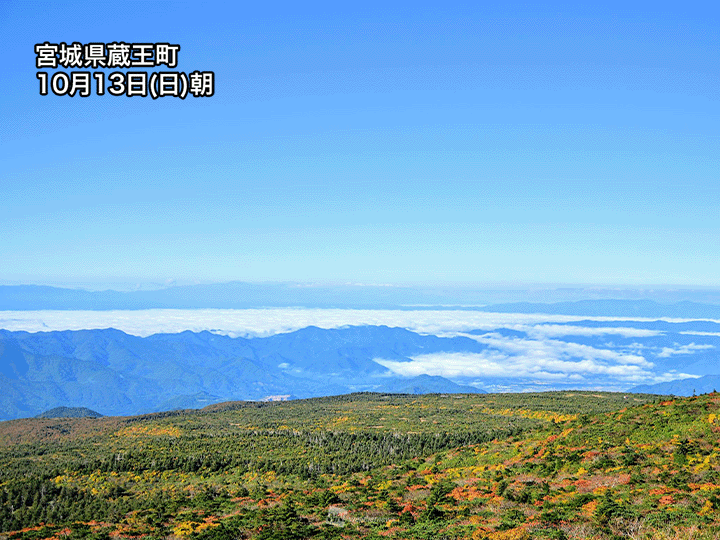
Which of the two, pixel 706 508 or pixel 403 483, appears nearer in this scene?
pixel 706 508

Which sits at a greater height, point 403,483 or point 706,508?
point 706,508

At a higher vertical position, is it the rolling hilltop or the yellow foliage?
the yellow foliage

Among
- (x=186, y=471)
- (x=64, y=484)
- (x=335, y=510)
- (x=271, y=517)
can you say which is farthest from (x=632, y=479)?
(x=64, y=484)

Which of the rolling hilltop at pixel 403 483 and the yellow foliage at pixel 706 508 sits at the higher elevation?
the yellow foliage at pixel 706 508

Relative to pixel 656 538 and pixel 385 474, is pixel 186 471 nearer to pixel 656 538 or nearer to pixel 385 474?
pixel 385 474

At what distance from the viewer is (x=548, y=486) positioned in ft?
107

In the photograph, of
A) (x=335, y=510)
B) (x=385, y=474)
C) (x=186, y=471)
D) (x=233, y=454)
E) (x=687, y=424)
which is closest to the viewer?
(x=335, y=510)

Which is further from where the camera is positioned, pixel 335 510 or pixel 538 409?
pixel 538 409

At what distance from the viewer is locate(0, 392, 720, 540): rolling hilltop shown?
2556 cm

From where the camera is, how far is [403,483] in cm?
4306

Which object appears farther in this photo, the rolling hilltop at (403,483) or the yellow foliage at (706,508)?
the rolling hilltop at (403,483)

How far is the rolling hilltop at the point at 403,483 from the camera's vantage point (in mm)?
25562

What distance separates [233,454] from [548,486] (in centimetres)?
5537

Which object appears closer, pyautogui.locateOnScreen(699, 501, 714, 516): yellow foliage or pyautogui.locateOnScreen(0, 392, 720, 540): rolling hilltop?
pyautogui.locateOnScreen(699, 501, 714, 516): yellow foliage
